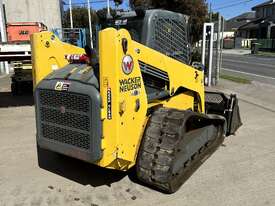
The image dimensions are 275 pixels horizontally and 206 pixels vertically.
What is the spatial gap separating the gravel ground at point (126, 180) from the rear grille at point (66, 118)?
682 millimetres

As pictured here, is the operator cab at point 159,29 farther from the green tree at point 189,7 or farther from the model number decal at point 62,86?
the green tree at point 189,7

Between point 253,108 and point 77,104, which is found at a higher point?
point 77,104

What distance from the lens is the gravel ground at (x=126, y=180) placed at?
412 centimetres

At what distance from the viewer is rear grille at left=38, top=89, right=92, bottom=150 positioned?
3.90m

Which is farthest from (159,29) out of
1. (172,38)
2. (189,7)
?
(189,7)

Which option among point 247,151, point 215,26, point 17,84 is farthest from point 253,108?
point 17,84

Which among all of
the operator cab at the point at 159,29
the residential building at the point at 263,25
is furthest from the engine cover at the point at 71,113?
the residential building at the point at 263,25

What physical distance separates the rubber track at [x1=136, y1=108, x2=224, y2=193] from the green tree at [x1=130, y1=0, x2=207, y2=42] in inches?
627

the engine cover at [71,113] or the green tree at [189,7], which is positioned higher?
the green tree at [189,7]

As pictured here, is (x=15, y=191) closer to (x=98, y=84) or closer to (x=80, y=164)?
(x=80, y=164)

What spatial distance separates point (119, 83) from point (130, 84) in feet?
0.69

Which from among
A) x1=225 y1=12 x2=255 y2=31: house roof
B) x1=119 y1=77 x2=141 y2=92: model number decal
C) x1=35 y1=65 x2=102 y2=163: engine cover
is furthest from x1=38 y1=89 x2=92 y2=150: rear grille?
x1=225 y1=12 x2=255 y2=31: house roof

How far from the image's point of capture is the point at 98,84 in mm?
3805

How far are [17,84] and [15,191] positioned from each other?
7.94 meters
